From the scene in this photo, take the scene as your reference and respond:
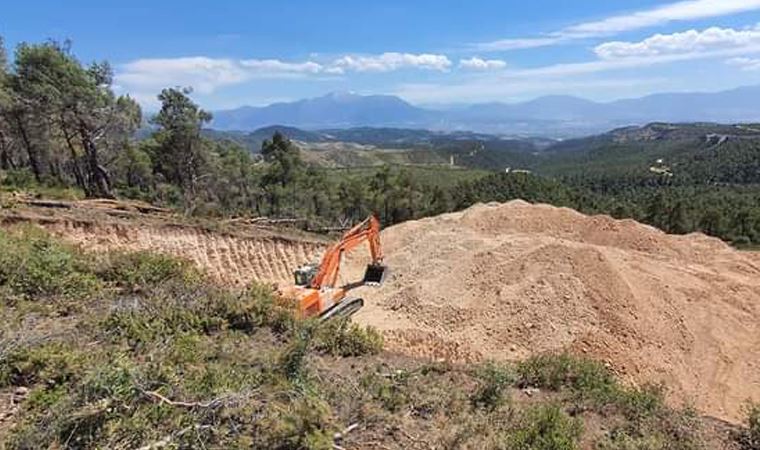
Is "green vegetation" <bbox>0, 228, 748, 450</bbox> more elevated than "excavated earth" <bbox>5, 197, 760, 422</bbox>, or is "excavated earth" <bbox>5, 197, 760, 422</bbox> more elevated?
"green vegetation" <bbox>0, 228, 748, 450</bbox>

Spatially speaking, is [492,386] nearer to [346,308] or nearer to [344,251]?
[346,308]

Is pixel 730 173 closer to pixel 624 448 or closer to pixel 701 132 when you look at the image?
pixel 701 132

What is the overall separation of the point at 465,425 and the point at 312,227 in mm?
24751

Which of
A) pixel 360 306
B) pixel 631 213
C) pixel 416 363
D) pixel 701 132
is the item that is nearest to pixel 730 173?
pixel 631 213

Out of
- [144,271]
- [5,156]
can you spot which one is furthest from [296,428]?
[5,156]

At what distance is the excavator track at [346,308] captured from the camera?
14.3 metres

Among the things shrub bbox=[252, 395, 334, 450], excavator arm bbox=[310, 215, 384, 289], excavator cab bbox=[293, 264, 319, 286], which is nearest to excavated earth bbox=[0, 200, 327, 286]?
excavator cab bbox=[293, 264, 319, 286]

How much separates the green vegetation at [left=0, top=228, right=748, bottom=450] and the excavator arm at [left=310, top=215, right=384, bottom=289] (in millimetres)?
5415

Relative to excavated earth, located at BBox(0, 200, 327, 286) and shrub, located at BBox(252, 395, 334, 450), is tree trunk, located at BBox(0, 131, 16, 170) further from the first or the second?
shrub, located at BBox(252, 395, 334, 450)

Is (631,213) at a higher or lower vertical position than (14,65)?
lower

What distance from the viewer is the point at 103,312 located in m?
7.99

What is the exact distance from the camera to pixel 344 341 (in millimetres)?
8180

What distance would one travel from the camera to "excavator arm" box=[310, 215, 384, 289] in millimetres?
14545

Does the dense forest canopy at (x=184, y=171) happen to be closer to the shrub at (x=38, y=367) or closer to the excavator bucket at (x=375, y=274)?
the excavator bucket at (x=375, y=274)
